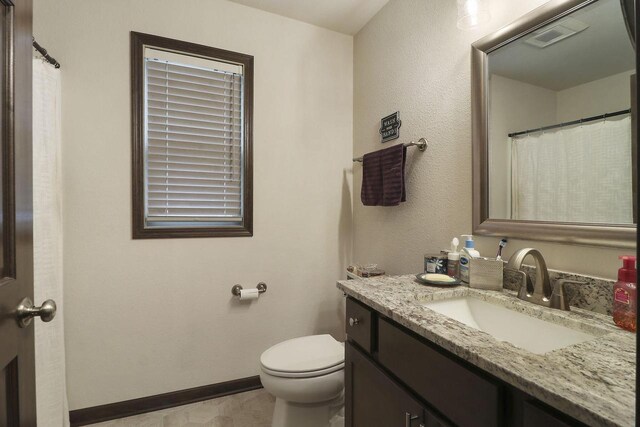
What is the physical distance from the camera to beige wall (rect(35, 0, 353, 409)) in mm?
1644

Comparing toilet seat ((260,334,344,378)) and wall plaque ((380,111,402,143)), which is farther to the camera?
wall plaque ((380,111,402,143))

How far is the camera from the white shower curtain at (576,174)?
0.88 m

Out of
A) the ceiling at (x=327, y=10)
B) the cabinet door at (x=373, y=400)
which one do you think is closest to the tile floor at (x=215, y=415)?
the cabinet door at (x=373, y=400)

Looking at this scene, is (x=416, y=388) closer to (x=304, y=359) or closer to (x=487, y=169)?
(x=304, y=359)

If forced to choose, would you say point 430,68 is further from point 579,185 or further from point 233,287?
point 233,287

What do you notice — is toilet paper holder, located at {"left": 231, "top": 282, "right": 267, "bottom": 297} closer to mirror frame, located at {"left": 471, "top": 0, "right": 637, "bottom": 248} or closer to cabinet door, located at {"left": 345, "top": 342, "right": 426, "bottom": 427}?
cabinet door, located at {"left": 345, "top": 342, "right": 426, "bottom": 427}

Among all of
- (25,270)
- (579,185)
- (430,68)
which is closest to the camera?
(25,270)

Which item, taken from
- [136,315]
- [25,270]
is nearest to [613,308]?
[25,270]

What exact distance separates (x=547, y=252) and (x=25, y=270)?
5.11ft

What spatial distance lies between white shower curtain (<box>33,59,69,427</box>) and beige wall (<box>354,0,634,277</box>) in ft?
5.67

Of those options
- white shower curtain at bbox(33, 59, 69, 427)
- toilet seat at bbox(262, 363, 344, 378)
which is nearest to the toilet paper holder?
toilet seat at bbox(262, 363, 344, 378)

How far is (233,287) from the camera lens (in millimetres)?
1956

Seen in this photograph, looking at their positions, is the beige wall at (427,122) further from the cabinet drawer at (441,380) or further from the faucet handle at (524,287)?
the cabinet drawer at (441,380)

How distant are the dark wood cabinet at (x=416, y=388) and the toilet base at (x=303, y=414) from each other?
0.35m
